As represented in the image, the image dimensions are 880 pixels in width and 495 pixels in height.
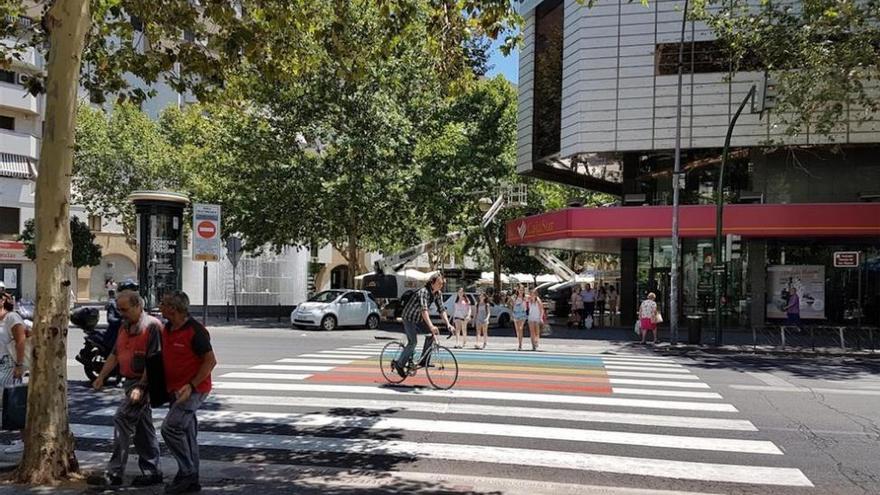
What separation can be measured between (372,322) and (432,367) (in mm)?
15667

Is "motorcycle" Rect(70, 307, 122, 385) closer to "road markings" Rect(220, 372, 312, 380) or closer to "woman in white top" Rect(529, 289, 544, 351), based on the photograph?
"road markings" Rect(220, 372, 312, 380)

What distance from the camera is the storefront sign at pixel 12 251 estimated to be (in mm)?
36562

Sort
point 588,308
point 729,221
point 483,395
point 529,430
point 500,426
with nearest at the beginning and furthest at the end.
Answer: point 529,430
point 500,426
point 483,395
point 729,221
point 588,308

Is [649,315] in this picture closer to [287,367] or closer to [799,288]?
[799,288]

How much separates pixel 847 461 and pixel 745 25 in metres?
16.7

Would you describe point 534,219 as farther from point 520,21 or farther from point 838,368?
point 520,21

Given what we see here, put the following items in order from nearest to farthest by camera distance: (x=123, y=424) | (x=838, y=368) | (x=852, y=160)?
1. (x=123, y=424)
2. (x=838, y=368)
3. (x=852, y=160)

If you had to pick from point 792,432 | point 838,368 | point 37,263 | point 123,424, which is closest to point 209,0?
point 37,263

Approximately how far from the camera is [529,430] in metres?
8.02

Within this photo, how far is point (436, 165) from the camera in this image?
91.9 feet

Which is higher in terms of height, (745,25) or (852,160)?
(745,25)

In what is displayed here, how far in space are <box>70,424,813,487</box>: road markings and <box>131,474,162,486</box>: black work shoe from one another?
1.46 metres

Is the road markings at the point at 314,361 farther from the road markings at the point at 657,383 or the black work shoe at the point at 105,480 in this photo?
the black work shoe at the point at 105,480

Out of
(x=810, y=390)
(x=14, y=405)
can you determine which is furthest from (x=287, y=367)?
(x=810, y=390)
